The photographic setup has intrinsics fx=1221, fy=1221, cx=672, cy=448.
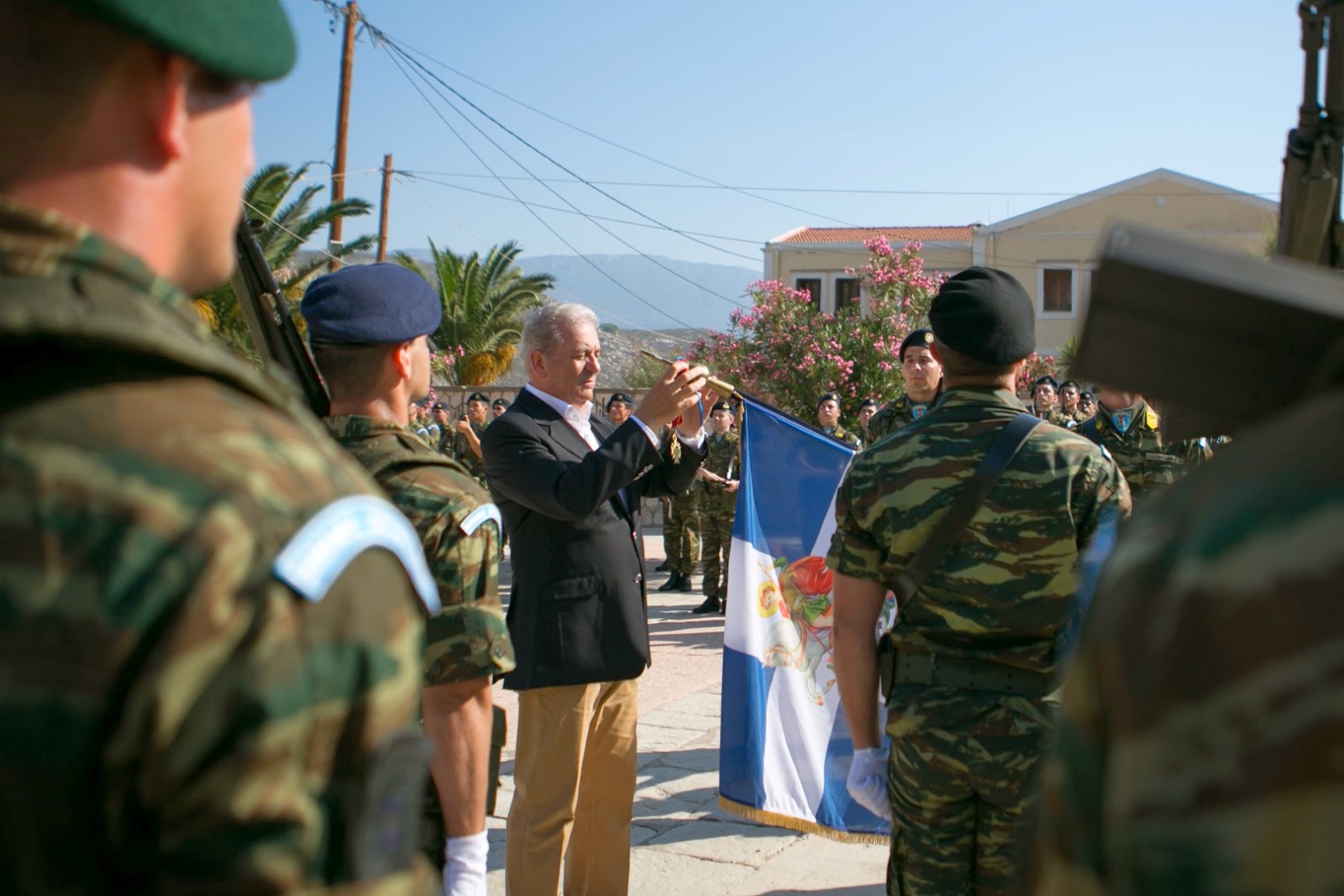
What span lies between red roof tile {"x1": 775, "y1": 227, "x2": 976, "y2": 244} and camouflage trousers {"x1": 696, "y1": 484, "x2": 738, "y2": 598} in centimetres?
2894

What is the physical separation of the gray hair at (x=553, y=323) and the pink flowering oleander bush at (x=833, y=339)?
12.6 m

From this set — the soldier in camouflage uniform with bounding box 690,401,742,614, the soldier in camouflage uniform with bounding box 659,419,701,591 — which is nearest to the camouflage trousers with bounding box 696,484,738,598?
the soldier in camouflage uniform with bounding box 690,401,742,614

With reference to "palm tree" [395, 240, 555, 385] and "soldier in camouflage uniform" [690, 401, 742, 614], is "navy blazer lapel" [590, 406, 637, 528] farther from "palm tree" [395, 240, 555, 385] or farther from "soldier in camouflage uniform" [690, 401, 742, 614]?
"palm tree" [395, 240, 555, 385]

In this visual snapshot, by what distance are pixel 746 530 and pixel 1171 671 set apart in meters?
4.54

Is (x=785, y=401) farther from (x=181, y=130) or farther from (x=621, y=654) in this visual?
(x=181, y=130)

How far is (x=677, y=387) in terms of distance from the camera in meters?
4.09

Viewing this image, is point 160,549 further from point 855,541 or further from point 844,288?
point 844,288

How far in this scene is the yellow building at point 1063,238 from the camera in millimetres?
36594

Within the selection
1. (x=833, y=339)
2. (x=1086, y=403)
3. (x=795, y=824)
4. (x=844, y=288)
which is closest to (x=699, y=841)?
(x=795, y=824)

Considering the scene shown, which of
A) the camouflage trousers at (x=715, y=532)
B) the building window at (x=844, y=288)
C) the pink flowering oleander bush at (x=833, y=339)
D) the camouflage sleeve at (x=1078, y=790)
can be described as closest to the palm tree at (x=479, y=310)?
the building window at (x=844, y=288)

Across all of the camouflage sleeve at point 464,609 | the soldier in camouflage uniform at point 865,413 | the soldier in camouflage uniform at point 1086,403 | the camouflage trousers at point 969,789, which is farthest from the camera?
the soldier in camouflage uniform at point 1086,403

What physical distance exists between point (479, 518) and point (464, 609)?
19 centimetres

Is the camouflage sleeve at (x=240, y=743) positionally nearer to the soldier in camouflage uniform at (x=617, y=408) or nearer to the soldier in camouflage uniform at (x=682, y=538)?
the soldier in camouflage uniform at (x=682, y=538)

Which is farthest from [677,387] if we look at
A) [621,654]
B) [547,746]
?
[547,746]
